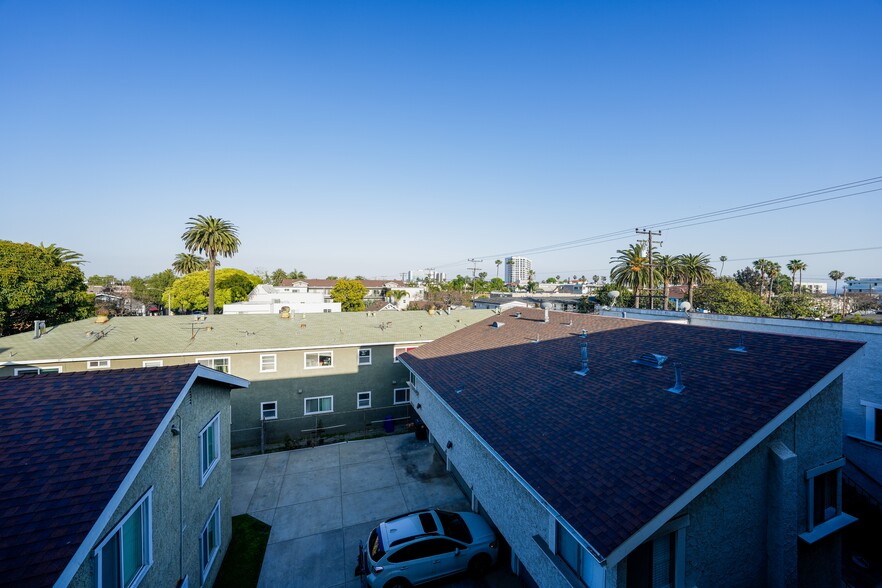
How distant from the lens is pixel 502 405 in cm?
1190

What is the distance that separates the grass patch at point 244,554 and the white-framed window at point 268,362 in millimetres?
9582

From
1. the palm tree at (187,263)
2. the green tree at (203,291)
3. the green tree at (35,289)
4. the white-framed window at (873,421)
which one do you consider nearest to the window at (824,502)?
the white-framed window at (873,421)

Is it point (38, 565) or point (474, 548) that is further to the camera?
point (474, 548)

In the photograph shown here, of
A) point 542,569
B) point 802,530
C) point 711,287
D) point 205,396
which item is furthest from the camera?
point 711,287

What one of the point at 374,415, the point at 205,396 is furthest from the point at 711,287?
the point at 205,396

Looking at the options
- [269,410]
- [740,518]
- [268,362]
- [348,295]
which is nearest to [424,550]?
[740,518]

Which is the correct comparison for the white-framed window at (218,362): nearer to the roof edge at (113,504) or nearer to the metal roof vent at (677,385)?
the roof edge at (113,504)

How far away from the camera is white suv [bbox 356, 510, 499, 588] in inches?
391

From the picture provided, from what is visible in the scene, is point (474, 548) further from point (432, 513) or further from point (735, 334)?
point (735, 334)

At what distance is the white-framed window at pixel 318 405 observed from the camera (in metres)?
22.3

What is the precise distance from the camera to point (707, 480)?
6383mm

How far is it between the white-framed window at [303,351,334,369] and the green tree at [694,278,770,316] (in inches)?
1906

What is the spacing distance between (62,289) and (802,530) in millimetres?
51158

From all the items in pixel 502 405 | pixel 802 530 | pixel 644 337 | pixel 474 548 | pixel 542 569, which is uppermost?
pixel 644 337
